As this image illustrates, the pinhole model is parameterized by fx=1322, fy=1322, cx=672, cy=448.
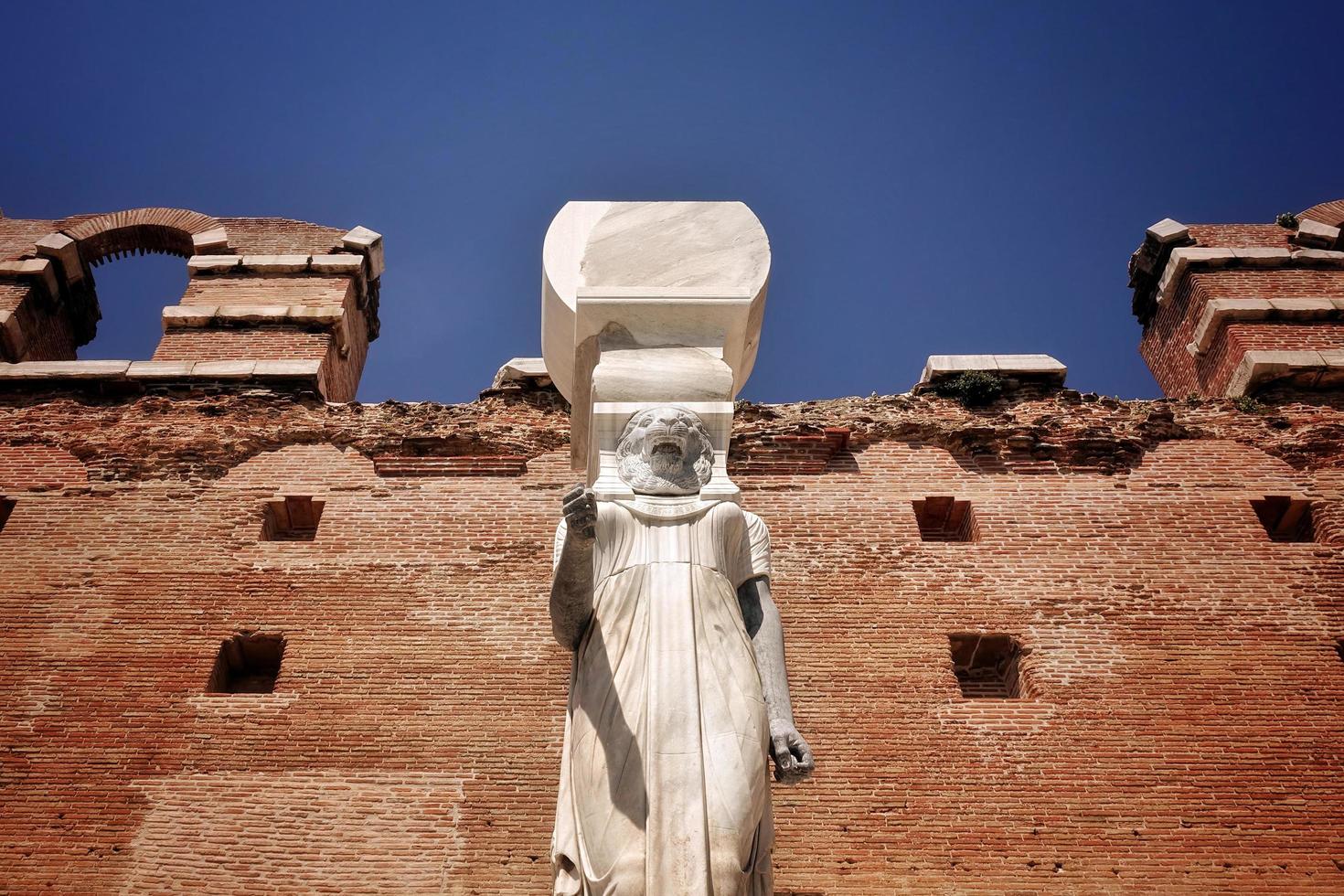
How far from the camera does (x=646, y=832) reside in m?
4.18

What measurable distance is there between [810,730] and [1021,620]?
1.76 meters

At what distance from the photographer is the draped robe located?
164 inches

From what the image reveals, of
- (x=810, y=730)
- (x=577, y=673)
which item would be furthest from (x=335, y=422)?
(x=577, y=673)

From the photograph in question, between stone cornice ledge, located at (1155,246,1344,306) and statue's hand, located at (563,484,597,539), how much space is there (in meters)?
10.1

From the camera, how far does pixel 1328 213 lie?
45.4ft

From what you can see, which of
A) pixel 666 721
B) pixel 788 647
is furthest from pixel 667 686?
pixel 788 647

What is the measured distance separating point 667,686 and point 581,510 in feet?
2.18

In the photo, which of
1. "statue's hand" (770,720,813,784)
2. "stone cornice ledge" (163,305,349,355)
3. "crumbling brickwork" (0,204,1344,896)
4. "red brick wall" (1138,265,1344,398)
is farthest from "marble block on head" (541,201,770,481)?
"red brick wall" (1138,265,1344,398)

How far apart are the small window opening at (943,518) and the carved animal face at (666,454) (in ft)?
15.9

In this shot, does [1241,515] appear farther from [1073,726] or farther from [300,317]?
[300,317]

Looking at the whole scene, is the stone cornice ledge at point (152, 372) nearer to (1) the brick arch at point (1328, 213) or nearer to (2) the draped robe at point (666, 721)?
(2) the draped robe at point (666, 721)

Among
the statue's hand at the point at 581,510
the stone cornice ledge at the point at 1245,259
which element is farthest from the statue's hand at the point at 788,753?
the stone cornice ledge at the point at 1245,259

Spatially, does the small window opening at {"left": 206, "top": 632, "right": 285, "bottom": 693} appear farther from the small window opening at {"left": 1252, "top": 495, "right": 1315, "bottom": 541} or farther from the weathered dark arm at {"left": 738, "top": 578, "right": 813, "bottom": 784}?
→ the small window opening at {"left": 1252, "top": 495, "right": 1315, "bottom": 541}

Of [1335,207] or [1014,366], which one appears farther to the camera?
[1335,207]
